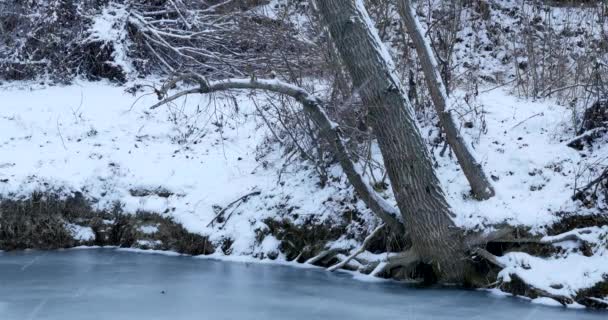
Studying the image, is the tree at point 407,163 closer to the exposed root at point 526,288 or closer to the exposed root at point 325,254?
the exposed root at point 526,288

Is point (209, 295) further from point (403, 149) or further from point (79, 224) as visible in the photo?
point (79, 224)

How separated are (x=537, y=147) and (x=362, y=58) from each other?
2984 mm

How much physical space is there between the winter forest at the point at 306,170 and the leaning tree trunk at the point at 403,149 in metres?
0.02

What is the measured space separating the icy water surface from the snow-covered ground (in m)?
0.72

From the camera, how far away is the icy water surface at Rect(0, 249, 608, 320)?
784 cm

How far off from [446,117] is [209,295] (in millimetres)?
3643

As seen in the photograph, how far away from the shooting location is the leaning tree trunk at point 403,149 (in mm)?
8859

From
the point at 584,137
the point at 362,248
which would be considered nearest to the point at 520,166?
the point at 584,137

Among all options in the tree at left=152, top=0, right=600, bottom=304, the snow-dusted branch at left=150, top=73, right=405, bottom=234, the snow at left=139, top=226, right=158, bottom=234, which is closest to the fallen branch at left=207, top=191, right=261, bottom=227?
the snow at left=139, top=226, right=158, bottom=234

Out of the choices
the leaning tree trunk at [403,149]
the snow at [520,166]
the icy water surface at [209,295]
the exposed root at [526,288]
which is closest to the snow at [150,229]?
the icy water surface at [209,295]

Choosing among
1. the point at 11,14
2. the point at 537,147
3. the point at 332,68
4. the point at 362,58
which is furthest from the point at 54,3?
the point at 537,147

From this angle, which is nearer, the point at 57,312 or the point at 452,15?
the point at 57,312

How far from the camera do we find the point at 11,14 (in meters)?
15.8

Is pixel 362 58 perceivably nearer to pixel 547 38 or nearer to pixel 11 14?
pixel 547 38
